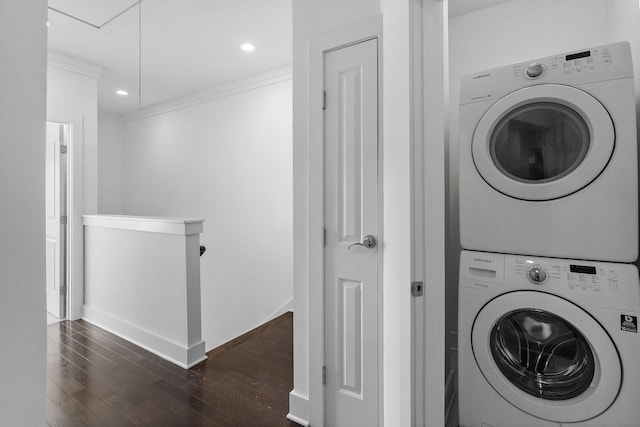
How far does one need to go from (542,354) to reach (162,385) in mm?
2167

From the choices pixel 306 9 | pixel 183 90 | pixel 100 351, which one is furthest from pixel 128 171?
pixel 306 9

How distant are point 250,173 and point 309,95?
2295 millimetres

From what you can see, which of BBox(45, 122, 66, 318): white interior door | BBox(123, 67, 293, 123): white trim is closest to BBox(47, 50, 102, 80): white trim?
BBox(45, 122, 66, 318): white interior door

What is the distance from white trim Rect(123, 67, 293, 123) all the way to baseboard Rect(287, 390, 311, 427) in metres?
3.02

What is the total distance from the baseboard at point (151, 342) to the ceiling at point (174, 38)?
251 cm

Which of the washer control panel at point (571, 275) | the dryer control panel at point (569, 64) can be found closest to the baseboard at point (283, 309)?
the washer control panel at point (571, 275)

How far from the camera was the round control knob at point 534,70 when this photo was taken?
1.48 meters

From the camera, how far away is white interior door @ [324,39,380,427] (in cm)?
151

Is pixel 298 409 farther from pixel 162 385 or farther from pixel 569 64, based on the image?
pixel 569 64

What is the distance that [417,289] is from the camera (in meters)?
1.04

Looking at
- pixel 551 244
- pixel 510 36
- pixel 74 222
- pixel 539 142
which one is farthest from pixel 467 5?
pixel 74 222

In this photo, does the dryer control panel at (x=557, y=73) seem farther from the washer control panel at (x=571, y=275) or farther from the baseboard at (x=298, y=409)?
Answer: the baseboard at (x=298, y=409)

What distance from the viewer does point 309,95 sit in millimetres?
1653

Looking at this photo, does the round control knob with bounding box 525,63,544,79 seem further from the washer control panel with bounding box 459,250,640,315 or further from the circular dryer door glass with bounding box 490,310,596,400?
the circular dryer door glass with bounding box 490,310,596,400
